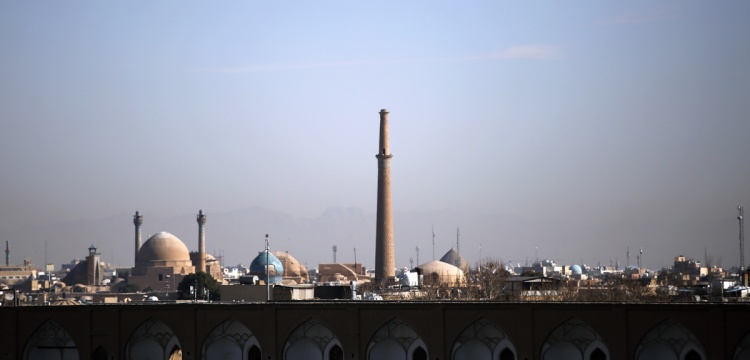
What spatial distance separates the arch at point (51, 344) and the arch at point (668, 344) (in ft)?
65.9

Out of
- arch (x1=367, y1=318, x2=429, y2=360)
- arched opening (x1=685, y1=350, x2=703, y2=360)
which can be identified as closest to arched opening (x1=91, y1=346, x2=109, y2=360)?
arch (x1=367, y1=318, x2=429, y2=360)

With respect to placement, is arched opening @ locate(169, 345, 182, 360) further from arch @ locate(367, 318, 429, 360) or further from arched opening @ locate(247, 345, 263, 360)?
arch @ locate(367, 318, 429, 360)

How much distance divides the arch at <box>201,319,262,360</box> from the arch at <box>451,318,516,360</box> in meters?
7.65

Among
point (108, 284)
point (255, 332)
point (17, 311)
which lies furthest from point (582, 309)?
point (108, 284)

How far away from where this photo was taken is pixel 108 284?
544 ft

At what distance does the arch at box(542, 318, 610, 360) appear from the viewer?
39.3 m

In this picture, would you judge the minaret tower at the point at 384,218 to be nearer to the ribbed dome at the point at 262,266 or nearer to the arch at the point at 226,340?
the ribbed dome at the point at 262,266

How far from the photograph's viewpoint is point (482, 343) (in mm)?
40750

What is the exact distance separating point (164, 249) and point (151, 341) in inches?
4490

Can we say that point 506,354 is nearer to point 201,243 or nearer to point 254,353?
point 254,353

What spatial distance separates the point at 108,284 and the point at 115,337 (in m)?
125

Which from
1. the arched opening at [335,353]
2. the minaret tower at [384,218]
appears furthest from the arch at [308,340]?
the minaret tower at [384,218]

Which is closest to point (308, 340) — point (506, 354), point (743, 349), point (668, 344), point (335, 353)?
point (335, 353)

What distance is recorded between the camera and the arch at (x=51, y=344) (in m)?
44.6
